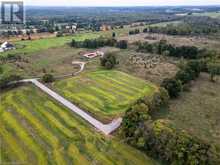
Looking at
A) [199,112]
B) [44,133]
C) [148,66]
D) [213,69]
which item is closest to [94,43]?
[148,66]

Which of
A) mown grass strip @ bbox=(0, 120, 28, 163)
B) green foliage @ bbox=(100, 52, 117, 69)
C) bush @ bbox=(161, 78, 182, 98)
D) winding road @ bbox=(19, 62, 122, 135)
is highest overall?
green foliage @ bbox=(100, 52, 117, 69)

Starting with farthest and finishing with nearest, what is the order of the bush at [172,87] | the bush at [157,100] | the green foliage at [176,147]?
the bush at [172,87] → the bush at [157,100] → the green foliage at [176,147]

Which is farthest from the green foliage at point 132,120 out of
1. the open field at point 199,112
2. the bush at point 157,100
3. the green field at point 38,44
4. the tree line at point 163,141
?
the green field at point 38,44

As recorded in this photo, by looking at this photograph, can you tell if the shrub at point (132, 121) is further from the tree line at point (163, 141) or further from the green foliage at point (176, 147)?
the green foliage at point (176, 147)

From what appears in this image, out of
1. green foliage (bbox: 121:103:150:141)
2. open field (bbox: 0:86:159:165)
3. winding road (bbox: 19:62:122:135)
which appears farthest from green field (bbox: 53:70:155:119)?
green foliage (bbox: 121:103:150:141)

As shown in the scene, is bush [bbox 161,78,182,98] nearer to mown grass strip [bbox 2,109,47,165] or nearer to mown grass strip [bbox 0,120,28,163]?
mown grass strip [bbox 2,109,47,165]

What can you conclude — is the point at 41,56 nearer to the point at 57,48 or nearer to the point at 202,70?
the point at 57,48
